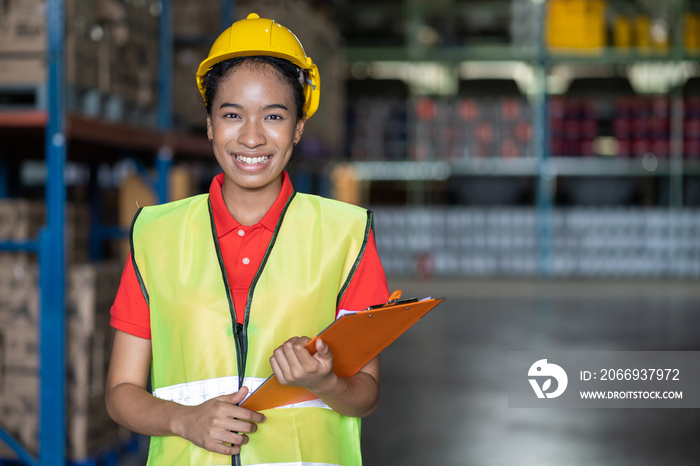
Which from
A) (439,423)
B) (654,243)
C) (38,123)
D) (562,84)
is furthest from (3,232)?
(562,84)

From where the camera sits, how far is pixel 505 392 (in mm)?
5184

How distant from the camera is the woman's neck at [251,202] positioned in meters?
1.48

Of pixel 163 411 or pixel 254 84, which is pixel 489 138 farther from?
pixel 163 411

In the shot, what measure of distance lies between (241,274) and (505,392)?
4.03 metres

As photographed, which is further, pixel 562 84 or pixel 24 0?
pixel 562 84

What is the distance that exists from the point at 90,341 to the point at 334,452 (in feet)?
8.17

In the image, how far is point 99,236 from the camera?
5633mm

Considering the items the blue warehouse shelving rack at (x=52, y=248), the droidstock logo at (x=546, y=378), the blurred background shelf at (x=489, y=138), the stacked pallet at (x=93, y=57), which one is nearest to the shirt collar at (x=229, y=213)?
the blue warehouse shelving rack at (x=52, y=248)

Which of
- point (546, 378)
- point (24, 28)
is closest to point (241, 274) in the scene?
point (24, 28)

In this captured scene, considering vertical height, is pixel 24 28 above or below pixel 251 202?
above

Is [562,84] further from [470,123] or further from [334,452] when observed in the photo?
[334,452]

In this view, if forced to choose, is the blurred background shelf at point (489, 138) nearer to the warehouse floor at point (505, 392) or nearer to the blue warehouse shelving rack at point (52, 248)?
the blue warehouse shelving rack at point (52, 248)

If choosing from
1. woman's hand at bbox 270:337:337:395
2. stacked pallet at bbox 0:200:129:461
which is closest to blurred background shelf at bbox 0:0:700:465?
stacked pallet at bbox 0:200:129:461

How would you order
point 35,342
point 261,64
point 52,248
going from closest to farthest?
point 261,64, point 52,248, point 35,342
